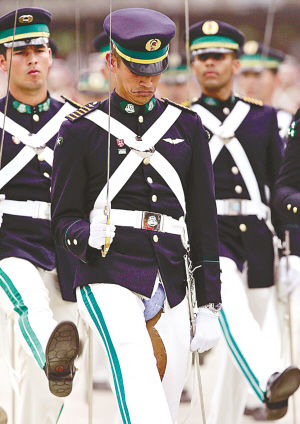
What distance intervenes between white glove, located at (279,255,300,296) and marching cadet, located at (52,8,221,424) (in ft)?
6.53

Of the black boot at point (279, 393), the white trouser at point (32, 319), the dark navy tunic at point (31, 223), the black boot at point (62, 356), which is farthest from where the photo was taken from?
the dark navy tunic at point (31, 223)

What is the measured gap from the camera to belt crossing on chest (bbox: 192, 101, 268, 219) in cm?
725

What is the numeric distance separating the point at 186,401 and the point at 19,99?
8.28 feet

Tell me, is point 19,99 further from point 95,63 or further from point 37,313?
point 95,63

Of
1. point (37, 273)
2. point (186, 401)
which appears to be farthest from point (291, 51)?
point (37, 273)

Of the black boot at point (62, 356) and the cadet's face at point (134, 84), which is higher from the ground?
the cadet's face at point (134, 84)

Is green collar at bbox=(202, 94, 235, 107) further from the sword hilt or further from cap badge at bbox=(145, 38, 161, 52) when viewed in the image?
the sword hilt

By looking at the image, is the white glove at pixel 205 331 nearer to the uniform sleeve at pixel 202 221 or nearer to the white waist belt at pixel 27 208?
the uniform sleeve at pixel 202 221

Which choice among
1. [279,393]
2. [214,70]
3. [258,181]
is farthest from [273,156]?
[279,393]

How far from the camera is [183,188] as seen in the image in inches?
220

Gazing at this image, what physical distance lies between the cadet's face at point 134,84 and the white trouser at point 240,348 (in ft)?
5.06

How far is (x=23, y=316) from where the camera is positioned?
6.19 m

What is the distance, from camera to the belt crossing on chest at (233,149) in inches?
285

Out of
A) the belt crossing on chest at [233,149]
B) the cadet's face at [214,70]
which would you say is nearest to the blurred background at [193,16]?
the cadet's face at [214,70]
